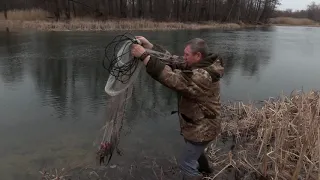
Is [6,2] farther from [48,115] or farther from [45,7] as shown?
[48,115]

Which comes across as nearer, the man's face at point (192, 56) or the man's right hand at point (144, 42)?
the man's face at point (192, 56)

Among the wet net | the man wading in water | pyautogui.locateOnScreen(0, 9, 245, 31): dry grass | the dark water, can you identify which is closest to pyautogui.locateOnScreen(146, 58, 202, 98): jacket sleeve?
the man wading in water

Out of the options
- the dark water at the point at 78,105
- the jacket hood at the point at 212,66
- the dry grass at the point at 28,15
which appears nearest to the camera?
the jacket hood at the point at 212,66

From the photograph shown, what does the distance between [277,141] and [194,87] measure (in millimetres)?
1671

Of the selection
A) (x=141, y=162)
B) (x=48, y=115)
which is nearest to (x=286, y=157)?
(x=141, y=162)

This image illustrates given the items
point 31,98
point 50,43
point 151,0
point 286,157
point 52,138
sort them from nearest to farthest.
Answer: point 286,157 < point 52,138 < point 31,98 < point 50,43 < point 151,0

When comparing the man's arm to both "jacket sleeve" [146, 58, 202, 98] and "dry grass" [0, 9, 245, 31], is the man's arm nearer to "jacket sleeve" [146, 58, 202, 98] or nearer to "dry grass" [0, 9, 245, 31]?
"jacket sleeve" [146, 58, 202, 98]

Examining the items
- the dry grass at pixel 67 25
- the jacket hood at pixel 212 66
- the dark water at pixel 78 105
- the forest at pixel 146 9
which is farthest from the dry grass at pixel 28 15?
the jacket hood at pixel 212 66

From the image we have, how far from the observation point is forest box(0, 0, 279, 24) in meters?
37.6

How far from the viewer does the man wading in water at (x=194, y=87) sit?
2.80 meters

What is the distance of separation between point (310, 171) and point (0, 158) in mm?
4094

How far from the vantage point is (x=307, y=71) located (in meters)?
11.9

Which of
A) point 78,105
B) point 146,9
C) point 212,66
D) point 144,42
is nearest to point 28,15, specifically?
point 146,9

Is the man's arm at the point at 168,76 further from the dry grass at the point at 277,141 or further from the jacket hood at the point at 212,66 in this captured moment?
the dry grass at the point at 277,141
